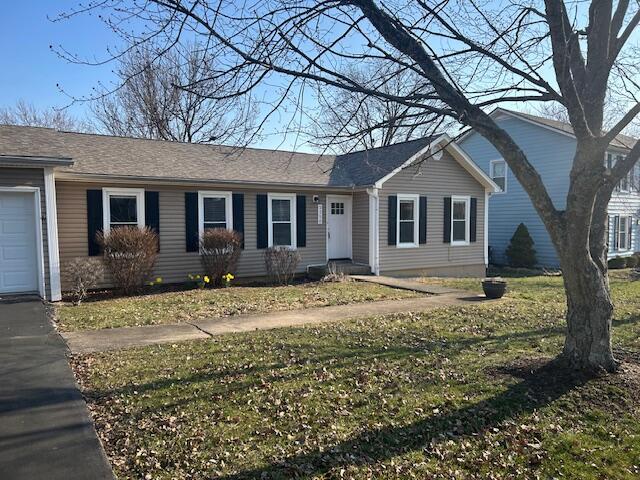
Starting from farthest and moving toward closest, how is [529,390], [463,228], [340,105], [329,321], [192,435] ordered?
[463,228]
[329,321]
[340,105]
[529,390]
[192,435]

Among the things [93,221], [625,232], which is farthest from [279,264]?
[625,232]

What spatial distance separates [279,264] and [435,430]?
33.5 ft

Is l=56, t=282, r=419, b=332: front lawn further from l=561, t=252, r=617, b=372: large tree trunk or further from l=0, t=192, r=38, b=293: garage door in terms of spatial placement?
l=561, t=252, r=617, b=372: large tree trunk

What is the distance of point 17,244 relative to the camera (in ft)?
34.6

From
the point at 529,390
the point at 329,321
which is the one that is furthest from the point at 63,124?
the point at 529,390

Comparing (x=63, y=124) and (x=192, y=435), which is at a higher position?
(x=63, y=124)

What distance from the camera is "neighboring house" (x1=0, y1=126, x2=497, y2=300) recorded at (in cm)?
1052

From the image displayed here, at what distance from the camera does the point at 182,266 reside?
13336 mm

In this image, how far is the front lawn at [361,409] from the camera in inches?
140

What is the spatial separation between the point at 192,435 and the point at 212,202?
1038 centimetres

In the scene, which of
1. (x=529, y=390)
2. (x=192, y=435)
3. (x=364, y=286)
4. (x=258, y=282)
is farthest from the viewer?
(x=258, y=282)

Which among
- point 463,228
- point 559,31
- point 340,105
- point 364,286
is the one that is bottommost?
point 364,286

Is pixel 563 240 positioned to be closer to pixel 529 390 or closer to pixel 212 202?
pixel 529 390

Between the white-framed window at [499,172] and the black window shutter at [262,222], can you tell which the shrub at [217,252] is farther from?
the white-framed window at [499,172]
